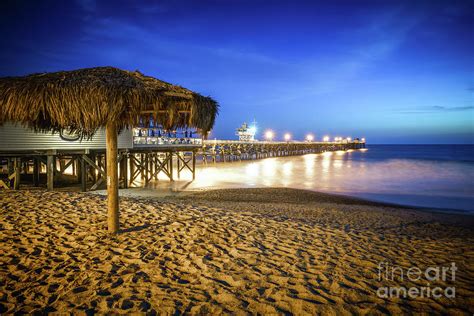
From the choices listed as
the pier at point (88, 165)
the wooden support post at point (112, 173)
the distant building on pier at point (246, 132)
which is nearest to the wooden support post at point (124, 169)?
the pier at point (88, 165)

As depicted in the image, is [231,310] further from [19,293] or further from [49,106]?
[49,106]

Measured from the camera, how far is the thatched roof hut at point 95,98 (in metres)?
4.36

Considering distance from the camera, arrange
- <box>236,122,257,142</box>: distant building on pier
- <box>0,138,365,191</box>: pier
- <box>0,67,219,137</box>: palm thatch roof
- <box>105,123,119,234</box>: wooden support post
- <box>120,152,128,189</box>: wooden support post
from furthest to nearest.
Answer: <box>236,122,257,142</box>: distant building on pier < <box>120,152,128,189</box>: wooden support post < <box>0,138,365,191</box>: pier < <box>105,123,119,234</box>: wooden support post < <box>0,67,219,137</box>: palm thatch roof

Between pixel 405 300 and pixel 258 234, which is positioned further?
pixel 258 234

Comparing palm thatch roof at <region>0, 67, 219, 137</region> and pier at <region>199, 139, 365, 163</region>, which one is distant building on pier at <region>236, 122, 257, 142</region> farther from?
palm thatch roof at <region>0, 67, 219, 137</region>

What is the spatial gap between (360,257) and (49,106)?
6053 mm

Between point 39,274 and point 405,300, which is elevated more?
point 39,274

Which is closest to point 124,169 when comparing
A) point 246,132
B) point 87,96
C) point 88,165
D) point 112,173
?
point 88,165

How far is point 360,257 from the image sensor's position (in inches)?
182

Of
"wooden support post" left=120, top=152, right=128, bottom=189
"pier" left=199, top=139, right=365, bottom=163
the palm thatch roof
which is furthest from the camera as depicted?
"pier" left=199, top=139, right=365, bottom=163

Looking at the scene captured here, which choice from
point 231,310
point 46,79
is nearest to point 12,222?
point 46,79

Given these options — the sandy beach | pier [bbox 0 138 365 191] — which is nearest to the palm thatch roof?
the sandy beach

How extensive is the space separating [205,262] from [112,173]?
2349 mm

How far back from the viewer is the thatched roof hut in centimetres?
436
